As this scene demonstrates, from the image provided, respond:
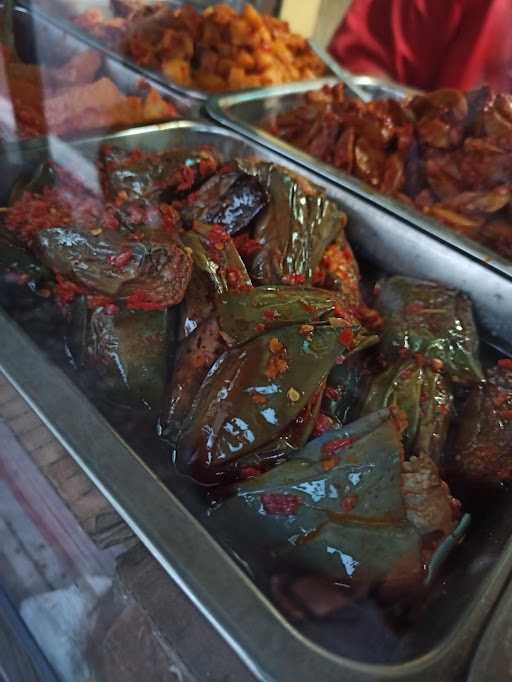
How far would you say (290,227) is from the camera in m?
2.08

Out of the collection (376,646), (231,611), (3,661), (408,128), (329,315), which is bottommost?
(3,661)

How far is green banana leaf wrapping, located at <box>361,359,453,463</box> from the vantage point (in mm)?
1605

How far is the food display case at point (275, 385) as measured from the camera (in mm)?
1129

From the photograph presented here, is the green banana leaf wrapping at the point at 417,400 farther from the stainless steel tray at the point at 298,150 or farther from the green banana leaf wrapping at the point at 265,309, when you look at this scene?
the stainless steel tray at the point at 298,150

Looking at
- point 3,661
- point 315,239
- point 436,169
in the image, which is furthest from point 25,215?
point 436,169

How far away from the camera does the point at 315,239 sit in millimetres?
2139

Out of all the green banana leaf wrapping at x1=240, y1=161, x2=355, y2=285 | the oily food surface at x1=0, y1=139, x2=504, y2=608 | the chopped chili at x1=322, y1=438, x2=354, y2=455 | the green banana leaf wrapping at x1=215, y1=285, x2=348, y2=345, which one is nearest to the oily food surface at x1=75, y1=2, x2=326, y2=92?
the green banana leaf wrapping at x1=240, y1=161, x2=355, y2=285

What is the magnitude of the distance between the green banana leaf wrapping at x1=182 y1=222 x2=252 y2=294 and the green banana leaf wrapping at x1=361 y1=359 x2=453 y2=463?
0.52 meters

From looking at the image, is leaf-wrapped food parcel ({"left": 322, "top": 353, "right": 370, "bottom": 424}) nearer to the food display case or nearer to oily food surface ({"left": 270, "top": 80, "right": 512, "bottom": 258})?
the food display case

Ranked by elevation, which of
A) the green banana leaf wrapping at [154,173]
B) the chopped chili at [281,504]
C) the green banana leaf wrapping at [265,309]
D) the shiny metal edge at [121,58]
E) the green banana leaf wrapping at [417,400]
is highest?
the shiny metal edge at [121,58]

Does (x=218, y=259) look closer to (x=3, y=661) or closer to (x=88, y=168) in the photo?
(x=88, y=168)

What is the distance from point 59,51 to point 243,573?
10.8ft

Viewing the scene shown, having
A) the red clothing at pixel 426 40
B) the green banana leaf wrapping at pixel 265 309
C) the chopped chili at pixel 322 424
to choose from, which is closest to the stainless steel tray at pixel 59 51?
the green banana leaf wrapping at pixel 265 309

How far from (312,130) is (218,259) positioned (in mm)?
1489
